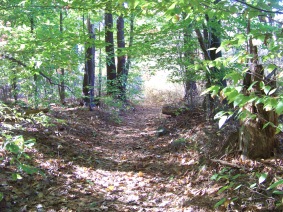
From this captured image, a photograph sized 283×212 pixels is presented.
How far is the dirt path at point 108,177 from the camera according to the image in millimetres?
3768

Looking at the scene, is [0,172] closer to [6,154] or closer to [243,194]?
[6,154]

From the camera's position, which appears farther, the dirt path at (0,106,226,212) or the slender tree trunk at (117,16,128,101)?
A: the slender tree trunk at (117,16,128,101)

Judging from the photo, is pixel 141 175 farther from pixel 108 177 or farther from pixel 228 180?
pixel 228 180

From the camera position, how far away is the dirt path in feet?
12.4

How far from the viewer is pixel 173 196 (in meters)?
4.09

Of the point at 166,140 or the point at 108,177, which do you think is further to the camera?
the point at 166,140

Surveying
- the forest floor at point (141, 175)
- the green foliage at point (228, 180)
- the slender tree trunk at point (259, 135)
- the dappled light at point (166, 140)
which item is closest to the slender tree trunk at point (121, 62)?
the dappled light at point (166, 140)

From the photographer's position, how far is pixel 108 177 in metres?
4.93

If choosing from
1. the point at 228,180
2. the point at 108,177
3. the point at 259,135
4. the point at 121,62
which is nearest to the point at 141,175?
the point at 108,177

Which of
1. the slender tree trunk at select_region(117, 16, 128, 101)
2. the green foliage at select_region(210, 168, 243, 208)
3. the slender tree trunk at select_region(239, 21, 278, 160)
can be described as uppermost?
the slender tree trunk at select_region(117, 16, 128, 101)

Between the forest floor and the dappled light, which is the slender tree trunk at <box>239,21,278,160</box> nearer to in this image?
the dappled light

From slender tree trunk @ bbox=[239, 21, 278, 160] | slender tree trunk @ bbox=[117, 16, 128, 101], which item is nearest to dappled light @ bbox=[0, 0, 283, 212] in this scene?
slender tree trunk @ bbox=[239, 21, 278, 160]

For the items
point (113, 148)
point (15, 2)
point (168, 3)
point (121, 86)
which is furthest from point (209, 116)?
point (121, 86)

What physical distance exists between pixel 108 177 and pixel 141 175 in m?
0.61
